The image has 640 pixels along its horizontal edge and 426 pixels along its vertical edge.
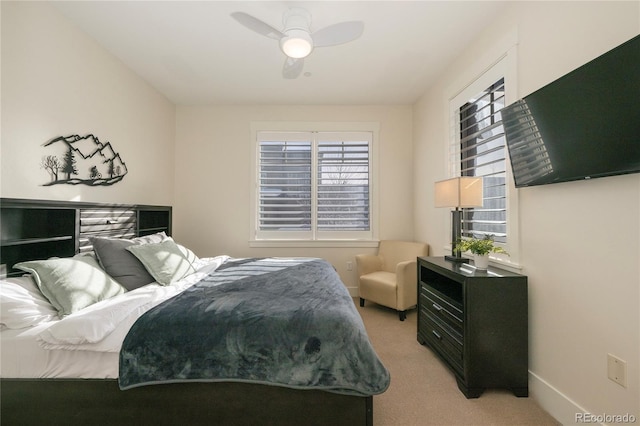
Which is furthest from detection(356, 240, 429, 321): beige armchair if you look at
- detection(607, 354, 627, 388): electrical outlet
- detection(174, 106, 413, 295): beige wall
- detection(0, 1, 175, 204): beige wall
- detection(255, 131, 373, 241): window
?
detection(0, 1, 175, 204): beige wall

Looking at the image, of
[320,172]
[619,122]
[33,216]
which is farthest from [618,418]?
[33,216]

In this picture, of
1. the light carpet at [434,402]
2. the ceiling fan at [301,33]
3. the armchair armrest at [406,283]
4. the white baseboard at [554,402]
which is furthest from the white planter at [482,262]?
Answer: the ceiling fan at [301,33]

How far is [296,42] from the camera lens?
6.40 feet

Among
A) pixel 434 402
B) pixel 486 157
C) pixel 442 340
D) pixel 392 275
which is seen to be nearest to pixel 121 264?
pixel 434 402

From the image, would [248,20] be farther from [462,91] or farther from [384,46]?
[462,91]

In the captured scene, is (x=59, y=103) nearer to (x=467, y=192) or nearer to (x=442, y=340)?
(x=467, y=192)

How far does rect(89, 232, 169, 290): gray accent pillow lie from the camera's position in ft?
6.72

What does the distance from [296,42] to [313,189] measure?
7.42 ft

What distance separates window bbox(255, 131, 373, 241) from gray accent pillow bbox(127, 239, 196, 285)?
66.2 inches

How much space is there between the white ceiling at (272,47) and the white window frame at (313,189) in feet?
1.23

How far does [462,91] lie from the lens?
2.77 meters

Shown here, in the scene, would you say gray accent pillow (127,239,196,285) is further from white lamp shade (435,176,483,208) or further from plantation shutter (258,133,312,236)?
white lamp shade (435,176,483,208)

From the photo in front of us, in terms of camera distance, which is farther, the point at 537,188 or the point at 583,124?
the point at 537,188

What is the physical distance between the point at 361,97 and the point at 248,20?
7.22 feet
